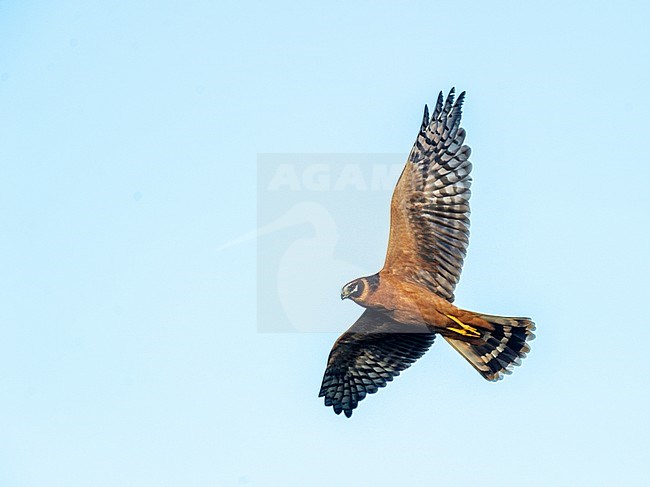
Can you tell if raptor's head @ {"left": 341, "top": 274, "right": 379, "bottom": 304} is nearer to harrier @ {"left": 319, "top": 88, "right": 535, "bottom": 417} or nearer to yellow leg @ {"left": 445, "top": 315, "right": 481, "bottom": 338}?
harrier @ {"left": 319, "top": 88, "right": 535, "bottom": 417}

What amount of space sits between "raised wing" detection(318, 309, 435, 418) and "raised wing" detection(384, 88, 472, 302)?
2.99ft

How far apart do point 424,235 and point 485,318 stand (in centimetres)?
144

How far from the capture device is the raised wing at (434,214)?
47.5 feet

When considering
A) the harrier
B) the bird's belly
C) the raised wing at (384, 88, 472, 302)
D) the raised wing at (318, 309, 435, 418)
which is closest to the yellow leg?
the harrier

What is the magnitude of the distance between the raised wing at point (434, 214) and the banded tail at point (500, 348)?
0.81m

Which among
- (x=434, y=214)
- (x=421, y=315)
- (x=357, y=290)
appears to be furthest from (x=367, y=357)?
(x=434, y=214)

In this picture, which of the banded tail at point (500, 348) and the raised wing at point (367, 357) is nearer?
the banded tail at point (500, 348)

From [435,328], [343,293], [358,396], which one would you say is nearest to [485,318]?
[435,328]

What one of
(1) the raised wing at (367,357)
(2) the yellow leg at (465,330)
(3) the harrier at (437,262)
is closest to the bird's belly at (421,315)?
(3) the harrier at (437,262)

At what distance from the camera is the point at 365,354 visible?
1603 cm

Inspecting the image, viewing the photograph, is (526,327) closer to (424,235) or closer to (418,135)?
(424,235)

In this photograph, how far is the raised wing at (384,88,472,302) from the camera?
14469 mm

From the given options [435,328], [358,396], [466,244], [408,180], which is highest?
[408,180]

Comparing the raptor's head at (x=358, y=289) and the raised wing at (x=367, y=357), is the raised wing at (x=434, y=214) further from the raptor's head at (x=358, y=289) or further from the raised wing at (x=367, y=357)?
the raised wing at (x=367, y=357)
